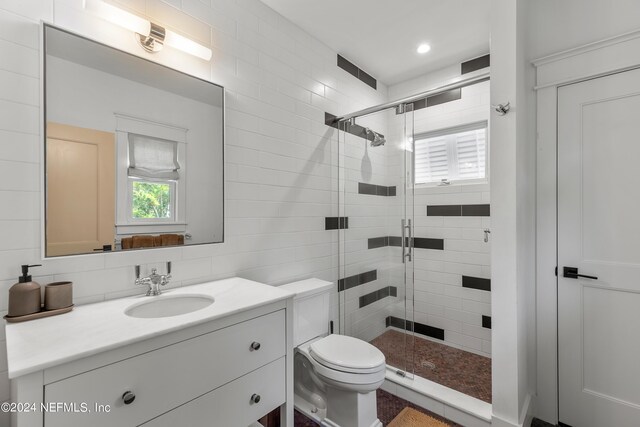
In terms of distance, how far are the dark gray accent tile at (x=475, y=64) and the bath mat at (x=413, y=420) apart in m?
2.82

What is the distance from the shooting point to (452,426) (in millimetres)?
1813

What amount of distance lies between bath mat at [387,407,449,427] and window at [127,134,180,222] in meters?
1.86

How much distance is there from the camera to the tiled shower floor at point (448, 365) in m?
2.13

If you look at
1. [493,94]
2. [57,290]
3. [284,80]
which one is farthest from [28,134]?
[493,94]

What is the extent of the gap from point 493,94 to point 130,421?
2267 millimetres

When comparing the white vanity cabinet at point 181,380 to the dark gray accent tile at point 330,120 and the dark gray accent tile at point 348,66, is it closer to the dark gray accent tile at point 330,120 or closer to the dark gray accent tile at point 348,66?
the dark gray accent tile at point 330,120

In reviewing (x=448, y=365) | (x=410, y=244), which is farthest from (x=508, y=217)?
(x=448, y=365)

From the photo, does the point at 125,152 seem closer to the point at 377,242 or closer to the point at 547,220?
the point at 377,242

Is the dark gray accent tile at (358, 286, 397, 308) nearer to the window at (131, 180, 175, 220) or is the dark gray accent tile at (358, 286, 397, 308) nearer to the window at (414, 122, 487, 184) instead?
the window at (414, 122, 487, 184)

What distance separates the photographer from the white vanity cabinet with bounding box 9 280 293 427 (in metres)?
0.82

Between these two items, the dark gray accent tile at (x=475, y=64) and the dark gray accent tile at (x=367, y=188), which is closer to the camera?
the dark gray accent tile at (x=367, y=188)

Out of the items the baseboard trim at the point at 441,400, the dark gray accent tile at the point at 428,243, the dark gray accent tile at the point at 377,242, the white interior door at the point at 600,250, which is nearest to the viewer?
the white interior door at the point at 600,250

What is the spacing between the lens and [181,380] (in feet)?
3.50

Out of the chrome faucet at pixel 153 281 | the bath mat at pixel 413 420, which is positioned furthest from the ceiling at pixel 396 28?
the bath mat at pixel 413 420
